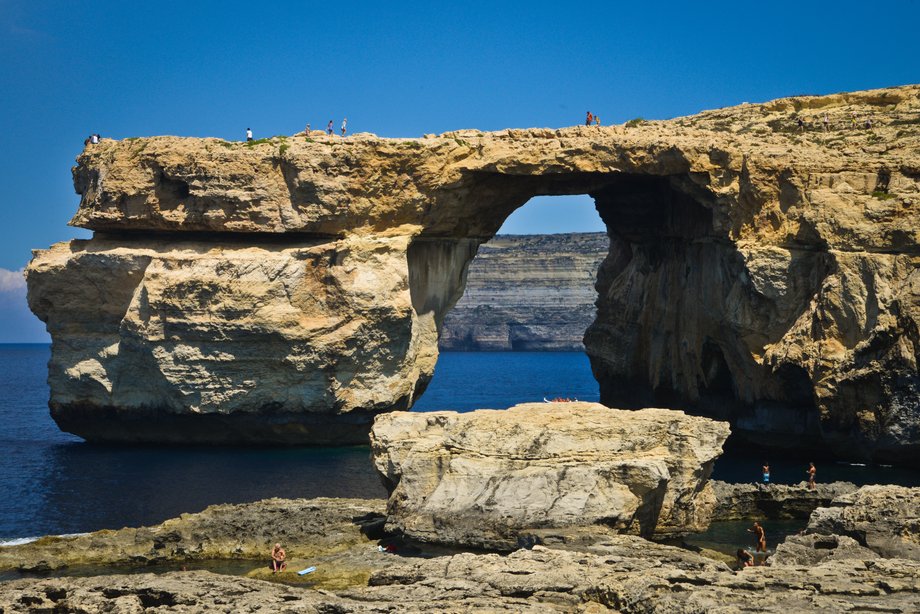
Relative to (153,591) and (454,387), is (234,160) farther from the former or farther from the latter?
(454,387)

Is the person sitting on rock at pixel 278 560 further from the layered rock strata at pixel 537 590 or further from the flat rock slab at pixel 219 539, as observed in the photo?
the layered rock strata at pixel 537 590

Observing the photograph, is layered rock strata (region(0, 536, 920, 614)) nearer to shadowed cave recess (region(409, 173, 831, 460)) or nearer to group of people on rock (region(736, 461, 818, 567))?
group of people on rock (region(736, 461, 818, 567))

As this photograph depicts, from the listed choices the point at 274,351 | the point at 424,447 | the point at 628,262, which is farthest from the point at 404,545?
the point at 628,262

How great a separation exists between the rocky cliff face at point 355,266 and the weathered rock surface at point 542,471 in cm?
1571

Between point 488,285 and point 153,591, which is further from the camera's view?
point 488,285

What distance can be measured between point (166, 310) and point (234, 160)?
249 inches

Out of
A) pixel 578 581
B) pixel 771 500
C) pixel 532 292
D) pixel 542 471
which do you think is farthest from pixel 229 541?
pixel 532 292

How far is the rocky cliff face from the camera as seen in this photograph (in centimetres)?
4397

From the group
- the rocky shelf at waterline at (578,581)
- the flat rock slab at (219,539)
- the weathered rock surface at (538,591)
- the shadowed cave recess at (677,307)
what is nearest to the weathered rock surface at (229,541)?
the flat rock slab at (219,539)

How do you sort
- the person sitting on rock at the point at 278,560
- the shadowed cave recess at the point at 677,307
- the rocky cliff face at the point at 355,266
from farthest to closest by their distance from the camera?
the shadowed cave recess at the point at 677,307
the rocky cliff face at the point at 355,266
the person sitting on rock at the point at 278,560

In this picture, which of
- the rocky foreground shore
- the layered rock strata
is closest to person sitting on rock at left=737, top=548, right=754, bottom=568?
the rocky foreground shore

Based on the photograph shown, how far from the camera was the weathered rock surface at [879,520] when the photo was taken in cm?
2353

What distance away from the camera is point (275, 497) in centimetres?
3553

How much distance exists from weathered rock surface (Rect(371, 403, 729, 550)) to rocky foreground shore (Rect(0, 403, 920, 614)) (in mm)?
42
